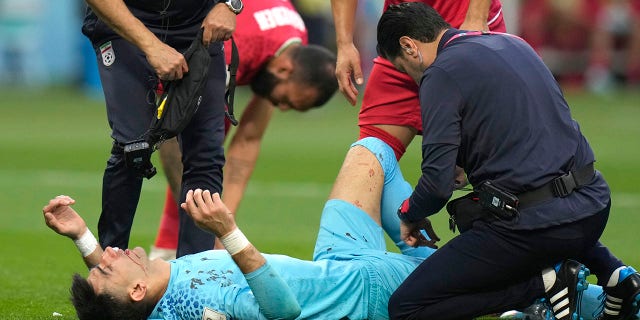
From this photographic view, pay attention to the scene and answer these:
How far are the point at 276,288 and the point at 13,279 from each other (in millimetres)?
2655

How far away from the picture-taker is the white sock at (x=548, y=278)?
5.47 m

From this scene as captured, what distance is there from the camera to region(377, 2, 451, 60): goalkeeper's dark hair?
5.66 metres

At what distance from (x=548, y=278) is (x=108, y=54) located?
2439 mm

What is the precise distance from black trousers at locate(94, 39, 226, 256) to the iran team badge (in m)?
0.01

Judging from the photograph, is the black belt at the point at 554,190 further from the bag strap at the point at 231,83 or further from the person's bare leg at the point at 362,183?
the bag strap at the point at 231,83

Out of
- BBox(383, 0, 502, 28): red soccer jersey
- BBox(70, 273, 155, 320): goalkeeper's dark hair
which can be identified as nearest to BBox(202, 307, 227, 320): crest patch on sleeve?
BBox(70, 273, 155, 320): goalkeeper's dark hair

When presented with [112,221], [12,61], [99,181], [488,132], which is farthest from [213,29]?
[12,61]

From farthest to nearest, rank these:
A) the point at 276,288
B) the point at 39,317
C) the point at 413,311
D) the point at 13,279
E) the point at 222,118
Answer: the point at 13,279 → the point at 222,118 → the point at 39,317 → the point at 413,311 → the point at 276,288

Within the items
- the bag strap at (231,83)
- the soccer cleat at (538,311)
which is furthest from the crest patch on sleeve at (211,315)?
the bag strap at (231,83)

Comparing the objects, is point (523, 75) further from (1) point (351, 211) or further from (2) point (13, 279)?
(2) point (13, 279)

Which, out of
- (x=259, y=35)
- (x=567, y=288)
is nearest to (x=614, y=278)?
(x=567, y=288)

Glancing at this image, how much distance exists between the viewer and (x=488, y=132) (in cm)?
532

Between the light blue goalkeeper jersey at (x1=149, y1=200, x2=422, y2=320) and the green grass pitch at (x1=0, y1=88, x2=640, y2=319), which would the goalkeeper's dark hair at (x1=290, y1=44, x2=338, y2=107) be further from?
the light blue goalkeeper jersey at (x1=149, y1=200, x2=422, y2=320)

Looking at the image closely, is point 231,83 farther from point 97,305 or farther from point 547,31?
point 547,31
